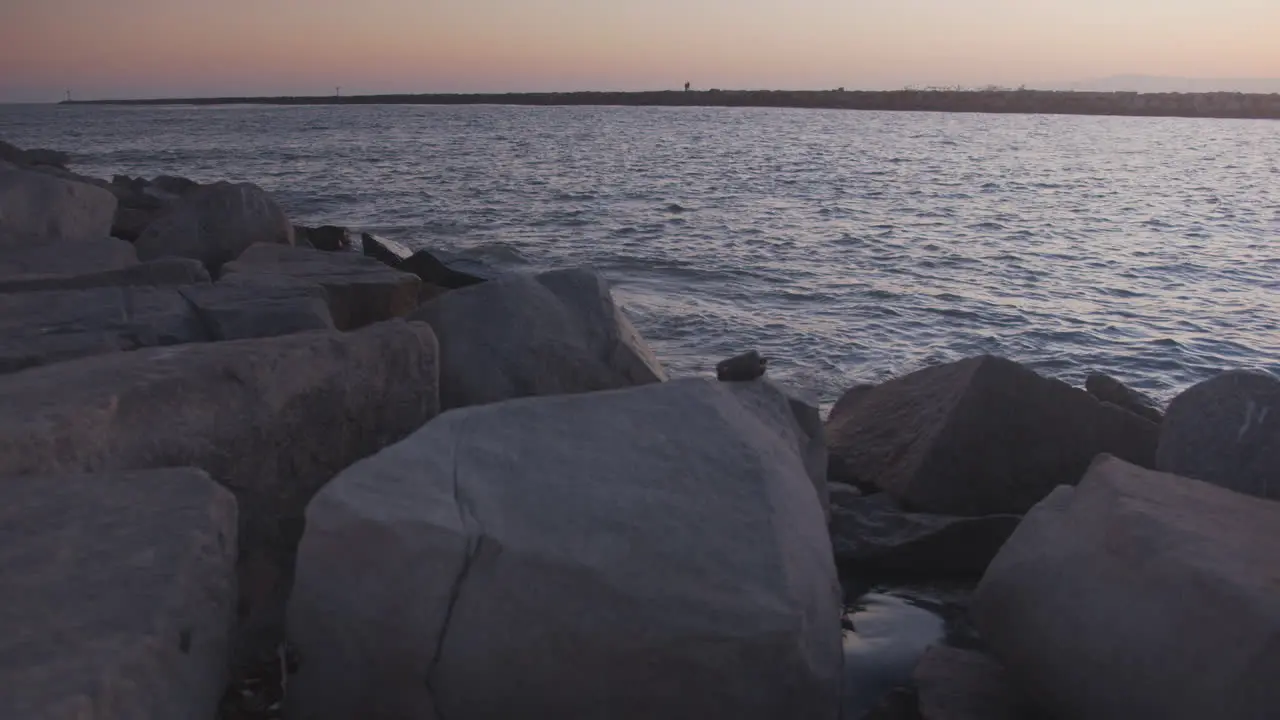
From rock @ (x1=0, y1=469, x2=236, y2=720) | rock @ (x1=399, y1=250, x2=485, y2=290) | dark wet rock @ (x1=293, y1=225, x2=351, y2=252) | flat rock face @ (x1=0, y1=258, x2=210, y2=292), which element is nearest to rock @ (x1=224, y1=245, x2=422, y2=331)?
flat rock face @ (x1=0, y1=258, x2=210, y2=292)

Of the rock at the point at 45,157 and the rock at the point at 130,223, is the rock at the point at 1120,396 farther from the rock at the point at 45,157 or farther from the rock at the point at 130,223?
the rock at the point at 45,157

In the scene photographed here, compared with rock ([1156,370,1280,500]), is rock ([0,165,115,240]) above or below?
above

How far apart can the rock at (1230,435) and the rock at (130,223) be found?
26.3 ft

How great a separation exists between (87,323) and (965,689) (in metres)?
3.19

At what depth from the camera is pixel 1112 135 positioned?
49156 mm

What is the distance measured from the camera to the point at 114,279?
14.9ft

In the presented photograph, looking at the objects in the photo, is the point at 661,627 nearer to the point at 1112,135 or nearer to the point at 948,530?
the point at 948,530

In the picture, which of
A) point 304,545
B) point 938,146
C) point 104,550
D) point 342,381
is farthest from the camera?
point 938,146

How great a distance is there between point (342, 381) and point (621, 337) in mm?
1310

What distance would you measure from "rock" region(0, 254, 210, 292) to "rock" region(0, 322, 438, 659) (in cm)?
172

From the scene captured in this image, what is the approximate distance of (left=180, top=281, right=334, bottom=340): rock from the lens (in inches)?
149

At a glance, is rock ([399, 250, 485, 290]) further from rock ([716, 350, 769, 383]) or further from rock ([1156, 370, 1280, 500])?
rock ([1156, 370, 1280, 500])

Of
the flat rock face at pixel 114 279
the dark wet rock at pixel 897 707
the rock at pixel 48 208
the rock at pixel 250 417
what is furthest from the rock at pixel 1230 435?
the rock at pixel 48 208

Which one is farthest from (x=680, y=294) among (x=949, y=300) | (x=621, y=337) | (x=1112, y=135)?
(x=1112, y=135)
